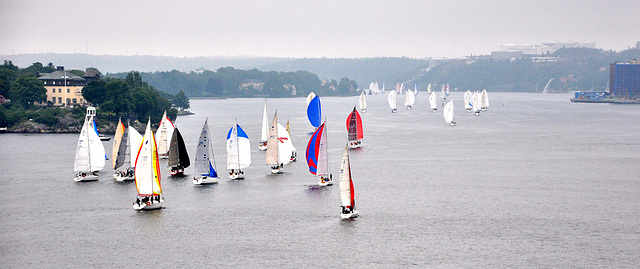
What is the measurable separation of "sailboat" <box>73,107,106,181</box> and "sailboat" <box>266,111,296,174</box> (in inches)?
508

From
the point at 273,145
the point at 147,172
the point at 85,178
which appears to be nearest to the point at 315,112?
the point at 273,145

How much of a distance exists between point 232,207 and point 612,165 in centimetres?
3610

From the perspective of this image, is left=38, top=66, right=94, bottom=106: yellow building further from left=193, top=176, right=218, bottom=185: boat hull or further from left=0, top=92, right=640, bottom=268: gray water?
left=193, top=176, right=218, bottom=185: boat hull

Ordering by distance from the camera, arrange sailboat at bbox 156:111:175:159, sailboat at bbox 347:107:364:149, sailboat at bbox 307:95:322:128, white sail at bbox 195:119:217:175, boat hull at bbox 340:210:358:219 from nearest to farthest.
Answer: boat hull at bbox 340:210:358:219 → white sail at bbox 195:119:217:175 → sailboat at bbox 156:111:175:159 → sailboat at bbox 347:107:364:149 → sailboat at bbox 307:95:322:128

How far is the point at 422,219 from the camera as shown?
4309 cm

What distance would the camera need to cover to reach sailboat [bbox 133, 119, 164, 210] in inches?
1778

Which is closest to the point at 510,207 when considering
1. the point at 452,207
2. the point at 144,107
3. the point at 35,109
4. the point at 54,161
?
the point at 452,207

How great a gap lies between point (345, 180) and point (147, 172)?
12542 millimetres

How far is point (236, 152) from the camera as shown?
2221 inches

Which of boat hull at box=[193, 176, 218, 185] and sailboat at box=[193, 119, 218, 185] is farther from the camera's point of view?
boat hull at box=[193, 176, 218, 185]

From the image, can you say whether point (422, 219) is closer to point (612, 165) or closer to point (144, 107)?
point (612, 165)

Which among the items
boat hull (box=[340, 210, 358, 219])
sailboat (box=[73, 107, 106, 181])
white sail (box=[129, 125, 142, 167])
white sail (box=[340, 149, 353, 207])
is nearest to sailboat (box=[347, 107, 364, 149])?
white sail (box=[129, 125, 142, 167])

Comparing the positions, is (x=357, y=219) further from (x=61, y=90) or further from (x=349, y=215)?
(x=61, y=90)

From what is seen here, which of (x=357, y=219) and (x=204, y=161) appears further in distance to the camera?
(x=204, y=161)
